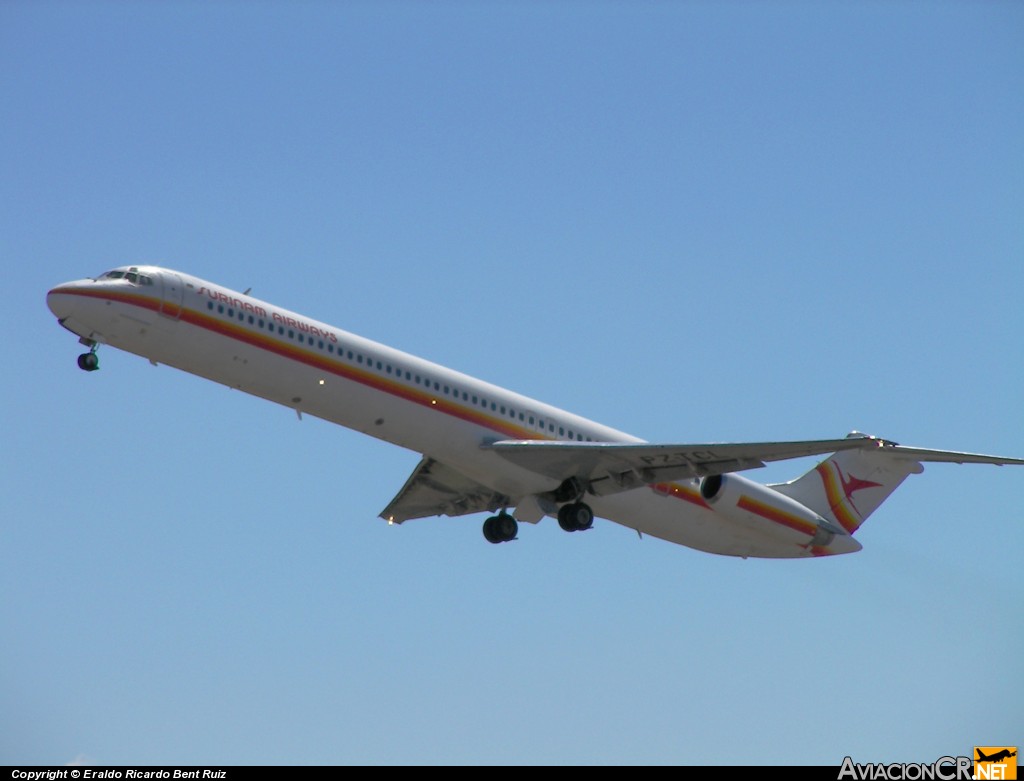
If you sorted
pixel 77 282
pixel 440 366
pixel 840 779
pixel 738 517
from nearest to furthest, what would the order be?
1. pixel 840 779
2. pixel 77 282
3. pixel 440 366
4. pixel 738 517

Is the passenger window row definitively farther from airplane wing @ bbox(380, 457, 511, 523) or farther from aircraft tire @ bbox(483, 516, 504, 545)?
aircraft tire @ bbox(483, 516, 504, 545)

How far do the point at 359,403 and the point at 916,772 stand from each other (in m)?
15.2

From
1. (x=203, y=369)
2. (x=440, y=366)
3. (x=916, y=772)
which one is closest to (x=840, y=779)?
(x=916, y=772)

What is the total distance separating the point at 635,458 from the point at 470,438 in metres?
4.12

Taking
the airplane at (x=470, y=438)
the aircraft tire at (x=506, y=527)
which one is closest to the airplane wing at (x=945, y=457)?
the airplane at (x=470, y=438)

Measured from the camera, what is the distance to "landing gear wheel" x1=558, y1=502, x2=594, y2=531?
1593 inches

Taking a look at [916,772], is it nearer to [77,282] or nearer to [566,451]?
[566,451]

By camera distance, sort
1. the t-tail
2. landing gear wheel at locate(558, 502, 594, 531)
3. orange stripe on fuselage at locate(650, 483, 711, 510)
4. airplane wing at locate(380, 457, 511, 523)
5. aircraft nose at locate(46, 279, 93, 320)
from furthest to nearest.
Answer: the t-tail
airplane wing at locate(380, 457, 511, 523)
orange stripe on fuselage at locate(650, 483, 711, 510)
landing gear wheel at locate(558, 502, 594, 531)
aircraft nose at locate(46, 279, 93, 320)

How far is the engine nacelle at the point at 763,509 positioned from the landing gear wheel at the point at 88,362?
1614 centimetres

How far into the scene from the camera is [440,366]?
128 feet

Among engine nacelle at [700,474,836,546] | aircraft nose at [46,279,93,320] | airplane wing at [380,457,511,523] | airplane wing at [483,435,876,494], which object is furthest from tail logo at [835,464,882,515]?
aircraft nose at [46,279,93,320]

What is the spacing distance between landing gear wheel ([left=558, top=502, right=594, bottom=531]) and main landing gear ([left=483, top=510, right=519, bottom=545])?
2.38 meters

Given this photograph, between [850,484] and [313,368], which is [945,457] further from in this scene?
[313,368]

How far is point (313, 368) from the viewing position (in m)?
36.9
